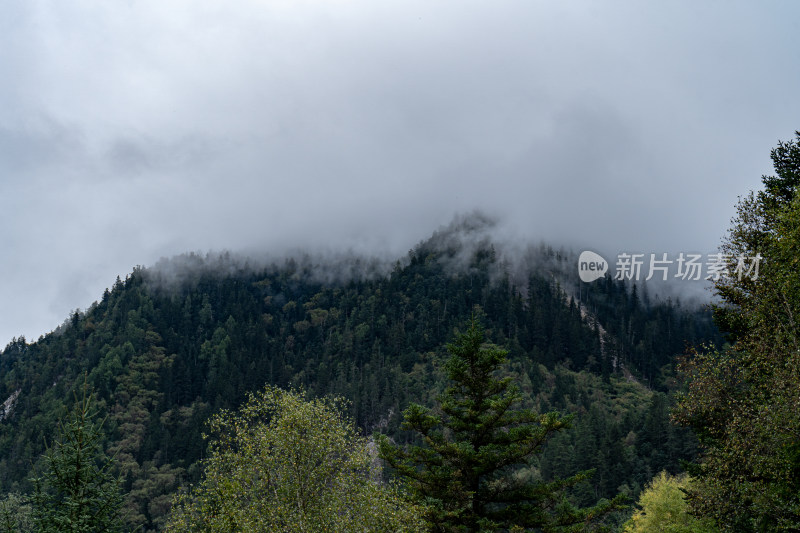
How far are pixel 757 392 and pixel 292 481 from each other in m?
18.9

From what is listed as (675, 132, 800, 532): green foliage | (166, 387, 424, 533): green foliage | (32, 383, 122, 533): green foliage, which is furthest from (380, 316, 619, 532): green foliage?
(32, 383, 122, 533): green foliage

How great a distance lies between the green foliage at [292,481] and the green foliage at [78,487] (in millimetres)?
3260

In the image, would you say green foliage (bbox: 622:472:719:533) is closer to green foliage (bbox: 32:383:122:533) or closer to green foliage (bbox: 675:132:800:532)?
green foliage (bbox: 675:132:800:532)

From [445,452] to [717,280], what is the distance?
44.9 ft

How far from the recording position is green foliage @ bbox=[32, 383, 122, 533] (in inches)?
791

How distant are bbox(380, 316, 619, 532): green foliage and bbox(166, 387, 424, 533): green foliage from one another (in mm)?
1754

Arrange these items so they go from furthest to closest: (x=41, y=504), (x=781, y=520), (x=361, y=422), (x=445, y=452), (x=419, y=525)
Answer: (x=361, y=422) → (x=445, y=452) → (x=419, y=525) → (x=41, y=504) → (x=781, y=520)

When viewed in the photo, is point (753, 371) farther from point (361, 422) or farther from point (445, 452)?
point (361, 422)

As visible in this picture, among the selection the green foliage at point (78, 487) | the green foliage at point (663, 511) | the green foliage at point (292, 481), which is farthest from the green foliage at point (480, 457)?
the green foliage at point (663, 511)

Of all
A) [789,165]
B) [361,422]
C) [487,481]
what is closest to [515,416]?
[487,481]

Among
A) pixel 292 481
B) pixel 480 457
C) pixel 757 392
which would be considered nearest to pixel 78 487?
pixel 292 481

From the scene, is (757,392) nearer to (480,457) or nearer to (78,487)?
(480,457)

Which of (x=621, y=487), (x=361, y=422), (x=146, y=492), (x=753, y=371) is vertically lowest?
(x=146, y=492)

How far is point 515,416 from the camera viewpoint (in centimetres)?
2558
